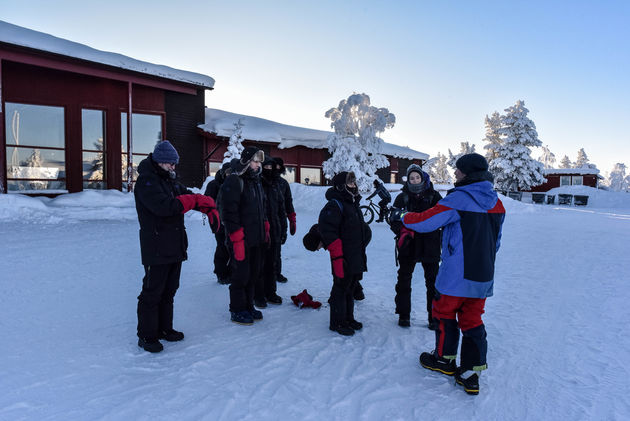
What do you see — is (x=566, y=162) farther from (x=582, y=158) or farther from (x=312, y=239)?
(x=312, y=239)

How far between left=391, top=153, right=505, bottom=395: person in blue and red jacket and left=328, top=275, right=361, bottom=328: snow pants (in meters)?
1.04

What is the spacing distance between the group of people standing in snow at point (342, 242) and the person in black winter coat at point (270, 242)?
0.01 metres

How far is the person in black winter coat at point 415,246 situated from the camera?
12.5 feet

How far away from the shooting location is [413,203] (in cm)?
398

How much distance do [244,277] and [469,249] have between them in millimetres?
2239

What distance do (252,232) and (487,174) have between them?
2326 mm

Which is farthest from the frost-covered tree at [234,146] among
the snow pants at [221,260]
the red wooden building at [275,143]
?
the snow pants at [221,260]

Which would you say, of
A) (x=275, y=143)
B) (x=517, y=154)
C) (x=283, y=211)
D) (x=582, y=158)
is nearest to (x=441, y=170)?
(x=517, y=154)

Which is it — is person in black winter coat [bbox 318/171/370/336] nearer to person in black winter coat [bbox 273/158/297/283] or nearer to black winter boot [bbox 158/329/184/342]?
person in black winter coat [bbox 273/158/297/283]

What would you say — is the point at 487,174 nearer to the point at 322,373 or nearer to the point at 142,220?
the point at 322,373

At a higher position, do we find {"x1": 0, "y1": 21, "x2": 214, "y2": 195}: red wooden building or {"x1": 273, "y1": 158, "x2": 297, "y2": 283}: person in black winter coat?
{"x1": 0, "y1": 21, "x2": 214, "y2": 195}: red wooden building

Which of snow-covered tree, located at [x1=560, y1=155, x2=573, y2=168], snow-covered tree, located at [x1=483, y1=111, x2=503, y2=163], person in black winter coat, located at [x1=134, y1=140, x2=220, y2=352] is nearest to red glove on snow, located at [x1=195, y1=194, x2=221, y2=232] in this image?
person in black winter coat, located at [x1=134, y1=140, x2=220, y2=352]

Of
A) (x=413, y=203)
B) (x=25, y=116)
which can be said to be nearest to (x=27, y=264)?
(x=413, y=203)

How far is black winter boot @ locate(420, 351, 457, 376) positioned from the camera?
3.02 metres
